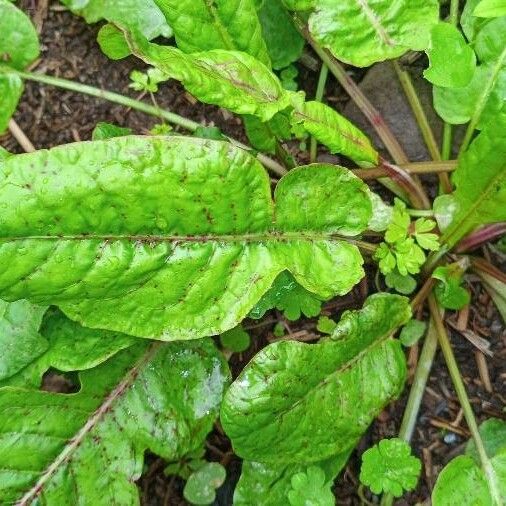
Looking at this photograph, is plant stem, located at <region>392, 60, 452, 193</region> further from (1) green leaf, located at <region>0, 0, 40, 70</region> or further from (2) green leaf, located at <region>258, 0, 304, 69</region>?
(1) green leaf, located at <region>0, 0, 40, 70</region>

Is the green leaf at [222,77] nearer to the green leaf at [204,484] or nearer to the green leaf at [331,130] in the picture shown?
the green leaf at [331,130]

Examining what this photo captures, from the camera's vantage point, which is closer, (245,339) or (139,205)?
(139,205)

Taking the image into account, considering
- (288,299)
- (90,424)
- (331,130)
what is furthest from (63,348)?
(331,130)

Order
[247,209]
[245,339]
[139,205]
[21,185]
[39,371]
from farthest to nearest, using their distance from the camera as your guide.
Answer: [245,339], [39,371], [247,209], [139,205], [21,185]

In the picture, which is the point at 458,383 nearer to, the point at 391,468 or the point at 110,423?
the point at 391,468

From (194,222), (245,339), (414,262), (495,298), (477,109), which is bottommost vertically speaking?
(245,339)

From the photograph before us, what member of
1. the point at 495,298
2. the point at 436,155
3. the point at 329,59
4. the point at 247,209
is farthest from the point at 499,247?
the point at 247,209

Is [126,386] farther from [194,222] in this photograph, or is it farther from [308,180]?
[308,180]
